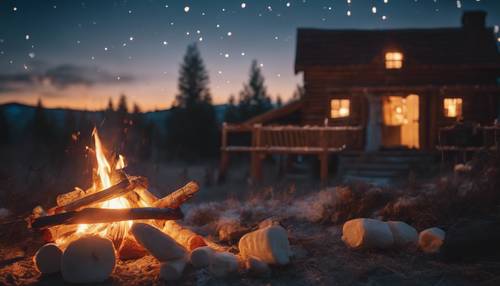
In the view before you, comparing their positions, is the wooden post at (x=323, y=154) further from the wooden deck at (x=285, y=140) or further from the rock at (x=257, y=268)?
the rock at (x=257, y=268)

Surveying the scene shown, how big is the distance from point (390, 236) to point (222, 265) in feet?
8.01

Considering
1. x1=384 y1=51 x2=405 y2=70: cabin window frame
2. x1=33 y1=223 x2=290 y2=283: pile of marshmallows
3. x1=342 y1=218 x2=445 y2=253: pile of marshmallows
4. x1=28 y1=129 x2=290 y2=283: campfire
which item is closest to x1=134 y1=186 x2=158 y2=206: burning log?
x1=28 y1=129 x2=290 y2=283: campfire

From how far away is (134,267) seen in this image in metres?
5.14

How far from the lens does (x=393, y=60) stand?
1889cm

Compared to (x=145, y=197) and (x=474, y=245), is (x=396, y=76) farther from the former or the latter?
(x=145, y=197)

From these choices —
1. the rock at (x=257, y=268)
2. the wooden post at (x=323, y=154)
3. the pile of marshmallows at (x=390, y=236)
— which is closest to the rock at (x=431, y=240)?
the pile of marshmallows at (x=390, y=236)

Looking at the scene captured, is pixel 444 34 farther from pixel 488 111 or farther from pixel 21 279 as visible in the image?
pixel 21 279

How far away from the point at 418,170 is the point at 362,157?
207 cm

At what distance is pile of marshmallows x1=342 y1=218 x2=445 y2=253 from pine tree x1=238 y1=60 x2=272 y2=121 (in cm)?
2867

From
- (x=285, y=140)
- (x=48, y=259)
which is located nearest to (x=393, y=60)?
(x=285, y=140)

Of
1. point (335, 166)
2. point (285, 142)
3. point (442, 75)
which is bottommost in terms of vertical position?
point (335, 166)

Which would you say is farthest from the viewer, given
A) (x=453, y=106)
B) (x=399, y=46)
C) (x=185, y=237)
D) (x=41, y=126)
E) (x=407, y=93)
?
(x=41, y=126)

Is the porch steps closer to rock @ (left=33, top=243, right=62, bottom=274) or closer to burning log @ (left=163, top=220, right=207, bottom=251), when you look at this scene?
Answer: burning log @ (left=163, top=220, right=207, bottom=251)

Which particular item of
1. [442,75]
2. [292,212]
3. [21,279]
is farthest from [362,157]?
[21,279]
